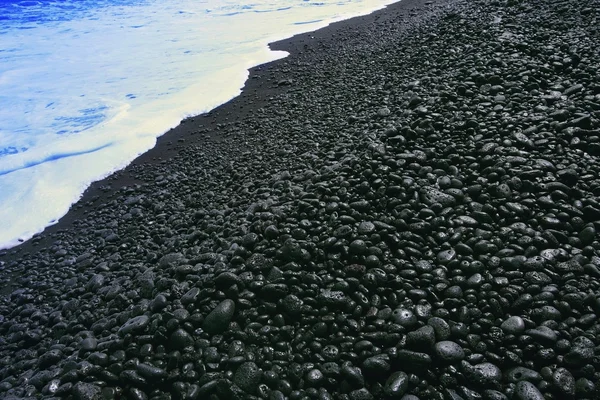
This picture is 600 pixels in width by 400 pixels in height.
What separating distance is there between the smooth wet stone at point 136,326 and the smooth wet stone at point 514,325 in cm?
314

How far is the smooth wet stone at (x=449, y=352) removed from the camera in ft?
9.41

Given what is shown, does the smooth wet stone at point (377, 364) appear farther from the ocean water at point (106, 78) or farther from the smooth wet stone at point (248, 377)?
the ocean water at point (106, 78)

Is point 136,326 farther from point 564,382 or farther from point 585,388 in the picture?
point 585,388

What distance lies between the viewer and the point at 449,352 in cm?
289

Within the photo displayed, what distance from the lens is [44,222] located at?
269 inches

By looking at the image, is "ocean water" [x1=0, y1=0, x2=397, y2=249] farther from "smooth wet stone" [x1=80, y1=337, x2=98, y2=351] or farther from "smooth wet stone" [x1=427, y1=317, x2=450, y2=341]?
"smooth wet stone" [x1=427, y1=317, x2=450, y2=341]

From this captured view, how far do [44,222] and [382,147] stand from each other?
19.6 feet

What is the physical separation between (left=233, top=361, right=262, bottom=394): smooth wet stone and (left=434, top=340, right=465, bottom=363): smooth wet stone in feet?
4.55

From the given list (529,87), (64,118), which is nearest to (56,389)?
(529,87)

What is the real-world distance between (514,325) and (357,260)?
4.70 ft

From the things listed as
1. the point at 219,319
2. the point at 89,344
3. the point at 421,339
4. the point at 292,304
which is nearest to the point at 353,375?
the point at 421,339

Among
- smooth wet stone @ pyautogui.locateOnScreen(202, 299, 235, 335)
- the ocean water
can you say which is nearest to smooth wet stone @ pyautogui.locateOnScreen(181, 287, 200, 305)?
smooth wet stone @ pyautogui.locateOnScreen(202, 299, 235, 335)

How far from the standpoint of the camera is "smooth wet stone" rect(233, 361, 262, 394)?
9.71ft

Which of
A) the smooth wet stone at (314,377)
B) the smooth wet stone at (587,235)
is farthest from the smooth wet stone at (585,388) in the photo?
the smooth wet stone at (314,377)
